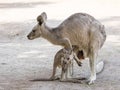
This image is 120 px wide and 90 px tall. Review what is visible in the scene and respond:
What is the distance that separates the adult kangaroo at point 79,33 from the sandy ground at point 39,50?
0.53 meters

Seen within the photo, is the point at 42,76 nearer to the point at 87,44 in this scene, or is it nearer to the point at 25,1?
the point at 87,44

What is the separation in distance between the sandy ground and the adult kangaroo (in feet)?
1.75

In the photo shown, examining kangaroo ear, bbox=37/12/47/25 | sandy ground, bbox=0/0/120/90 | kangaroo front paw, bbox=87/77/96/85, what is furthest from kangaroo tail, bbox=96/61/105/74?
kangaroo ear, bbox=37/12/47/25

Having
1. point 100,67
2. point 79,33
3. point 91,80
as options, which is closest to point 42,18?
point 79,33

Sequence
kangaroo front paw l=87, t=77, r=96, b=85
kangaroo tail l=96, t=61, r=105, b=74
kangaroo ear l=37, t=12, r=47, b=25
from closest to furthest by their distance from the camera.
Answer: kangaroo ear l=37, t=12, r=47, b=25, kangaroo front paw l=87, t=77, r=96, b=85, kangaroo tail l=96, t=61, r=105, b=74

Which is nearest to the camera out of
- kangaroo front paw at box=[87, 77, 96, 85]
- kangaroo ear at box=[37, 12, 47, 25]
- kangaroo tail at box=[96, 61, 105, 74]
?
kangaroo ear at box=[37, 12, 47, 25]

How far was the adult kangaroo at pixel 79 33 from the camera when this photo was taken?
20.6ft

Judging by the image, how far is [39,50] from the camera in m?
9.32

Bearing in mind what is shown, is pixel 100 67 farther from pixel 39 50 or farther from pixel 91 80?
pixel 39 50

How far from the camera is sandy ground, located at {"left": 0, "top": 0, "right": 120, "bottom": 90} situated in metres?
6.35

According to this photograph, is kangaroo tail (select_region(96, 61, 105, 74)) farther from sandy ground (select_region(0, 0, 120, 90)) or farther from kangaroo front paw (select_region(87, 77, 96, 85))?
kangaroo front paw (select_region(87, 77, 96, 85))

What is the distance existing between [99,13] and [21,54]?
6.25 metres

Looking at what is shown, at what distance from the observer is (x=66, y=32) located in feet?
20.6

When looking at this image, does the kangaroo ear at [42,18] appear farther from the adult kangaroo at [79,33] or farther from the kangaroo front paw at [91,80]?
the kangaroo front paw at [91,80]
